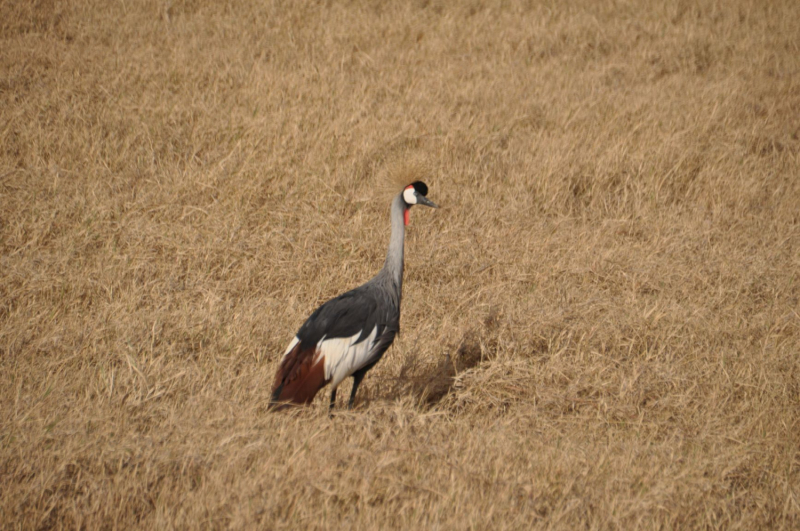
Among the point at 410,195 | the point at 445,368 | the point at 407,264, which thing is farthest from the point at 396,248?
the point at 407,264

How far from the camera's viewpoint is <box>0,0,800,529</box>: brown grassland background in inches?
98.3

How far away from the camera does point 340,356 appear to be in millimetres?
2990

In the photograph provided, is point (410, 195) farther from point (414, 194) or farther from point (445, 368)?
point (445, 368)

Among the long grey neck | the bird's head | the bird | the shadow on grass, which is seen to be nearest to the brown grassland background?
the shadow on grass

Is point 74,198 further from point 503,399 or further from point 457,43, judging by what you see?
point 457,43

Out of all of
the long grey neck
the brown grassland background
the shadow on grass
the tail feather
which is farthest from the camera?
the shadow on grass

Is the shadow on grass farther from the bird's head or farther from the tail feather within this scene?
the bird's head

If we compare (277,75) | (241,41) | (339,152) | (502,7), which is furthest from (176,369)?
(502,7)

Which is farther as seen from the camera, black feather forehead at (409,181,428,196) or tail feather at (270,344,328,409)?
black feather forehead at (409,181,428,196)

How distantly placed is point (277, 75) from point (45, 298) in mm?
3385

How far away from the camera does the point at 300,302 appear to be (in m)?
4.04

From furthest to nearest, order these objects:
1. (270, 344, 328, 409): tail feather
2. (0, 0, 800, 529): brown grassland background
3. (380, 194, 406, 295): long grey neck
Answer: (380, 194, 406, 295): long grey neck
(270, 344, 328, 409): tail feather
(0, 0, 800, 529): brown grassland background

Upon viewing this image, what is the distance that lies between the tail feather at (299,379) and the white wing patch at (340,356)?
0.03m

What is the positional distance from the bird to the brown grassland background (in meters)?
0.16
